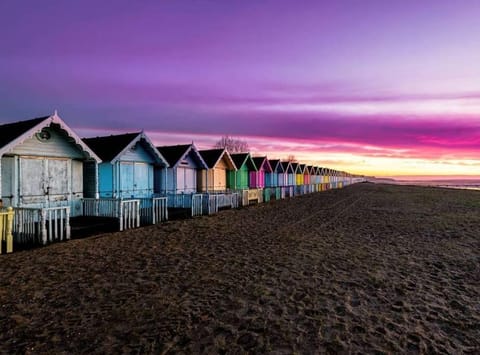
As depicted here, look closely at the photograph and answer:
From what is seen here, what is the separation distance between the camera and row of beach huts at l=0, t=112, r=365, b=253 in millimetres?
9781

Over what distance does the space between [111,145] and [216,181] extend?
34.7 feet

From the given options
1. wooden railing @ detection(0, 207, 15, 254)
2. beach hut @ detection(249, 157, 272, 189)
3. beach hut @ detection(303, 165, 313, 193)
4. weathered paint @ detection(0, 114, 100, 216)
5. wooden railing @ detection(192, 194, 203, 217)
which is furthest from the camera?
beach hut @ detection(303, 165, 313, 193)

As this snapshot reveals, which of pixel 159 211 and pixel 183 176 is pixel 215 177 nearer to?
pixel 183 176

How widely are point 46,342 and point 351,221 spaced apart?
1409cm

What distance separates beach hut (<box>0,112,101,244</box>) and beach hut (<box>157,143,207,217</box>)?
5324 millimetres

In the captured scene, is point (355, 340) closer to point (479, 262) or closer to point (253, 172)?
point (479, 262)

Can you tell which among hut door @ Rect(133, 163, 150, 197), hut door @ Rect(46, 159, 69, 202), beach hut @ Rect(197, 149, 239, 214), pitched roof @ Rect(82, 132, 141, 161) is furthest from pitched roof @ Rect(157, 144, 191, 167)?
hut door @ Rect(46, 159, 69, 202)

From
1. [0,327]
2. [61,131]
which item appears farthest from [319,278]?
[61,131]

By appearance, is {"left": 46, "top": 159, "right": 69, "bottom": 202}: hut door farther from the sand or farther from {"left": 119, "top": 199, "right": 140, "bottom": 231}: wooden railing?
the sand

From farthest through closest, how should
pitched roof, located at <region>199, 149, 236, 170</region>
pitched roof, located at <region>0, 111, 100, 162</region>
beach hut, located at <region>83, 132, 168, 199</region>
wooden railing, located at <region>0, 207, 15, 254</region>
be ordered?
pitched roof, located at <region>199, 149, 236, 170</region>, beach hut, located at <region>83, 132, 168, 199</region>, pitched roof, located at <region>0, 111, 100, 162</region>, wooden railing, located at <region>0, 207, 15, 254</region>

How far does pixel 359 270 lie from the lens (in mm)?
7250

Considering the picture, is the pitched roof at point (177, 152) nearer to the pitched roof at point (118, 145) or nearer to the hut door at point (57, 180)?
the pitched roof at point (118, 145)

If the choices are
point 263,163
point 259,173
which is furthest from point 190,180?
point 263,163

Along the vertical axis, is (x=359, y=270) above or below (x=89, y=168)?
below
